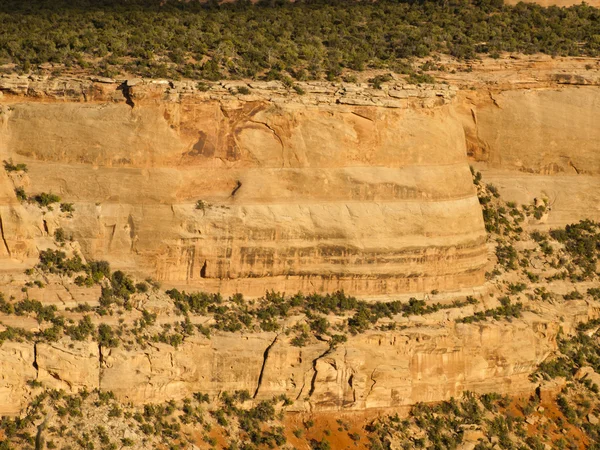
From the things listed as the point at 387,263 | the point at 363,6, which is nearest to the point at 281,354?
the point at 387,263

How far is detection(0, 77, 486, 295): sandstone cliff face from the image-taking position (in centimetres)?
4884

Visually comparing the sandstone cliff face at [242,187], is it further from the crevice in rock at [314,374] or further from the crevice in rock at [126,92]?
the crevice in rock at [314,374]

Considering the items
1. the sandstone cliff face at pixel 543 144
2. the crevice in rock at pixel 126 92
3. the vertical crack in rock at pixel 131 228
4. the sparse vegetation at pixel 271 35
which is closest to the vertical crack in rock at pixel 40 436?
the vertical crack in rock at pixel 131 228

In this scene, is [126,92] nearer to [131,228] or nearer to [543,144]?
[131,228]

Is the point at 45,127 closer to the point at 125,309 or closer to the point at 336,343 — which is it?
the point at 125,309

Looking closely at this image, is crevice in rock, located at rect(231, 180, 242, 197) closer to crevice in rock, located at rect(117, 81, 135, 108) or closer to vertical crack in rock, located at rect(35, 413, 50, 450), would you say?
crevice in rock, located at rect(117, 81, 135, 108)

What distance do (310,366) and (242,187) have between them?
6467 mm

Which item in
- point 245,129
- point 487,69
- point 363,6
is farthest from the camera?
point 363,6

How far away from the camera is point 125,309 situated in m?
48.0

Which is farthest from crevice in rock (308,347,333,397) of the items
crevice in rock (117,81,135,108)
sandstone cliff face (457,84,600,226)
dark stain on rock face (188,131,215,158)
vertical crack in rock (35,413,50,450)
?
sandstone cliff face (457,84,600,226)

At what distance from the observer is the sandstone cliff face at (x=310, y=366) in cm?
4591

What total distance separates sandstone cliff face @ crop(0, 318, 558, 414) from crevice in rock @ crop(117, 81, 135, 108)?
823 centimetres

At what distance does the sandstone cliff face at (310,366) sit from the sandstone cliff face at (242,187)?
2370 millimetres

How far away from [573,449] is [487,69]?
15.1m
